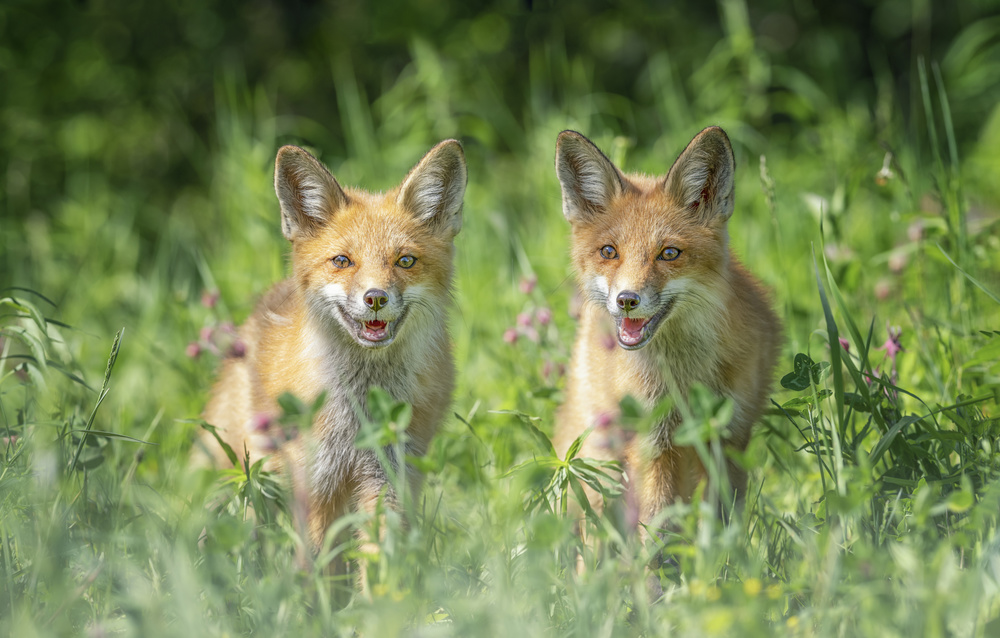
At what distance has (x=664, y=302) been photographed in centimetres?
330

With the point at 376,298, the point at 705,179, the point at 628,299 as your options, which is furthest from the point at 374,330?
the point at 705,179

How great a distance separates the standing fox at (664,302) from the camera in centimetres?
335

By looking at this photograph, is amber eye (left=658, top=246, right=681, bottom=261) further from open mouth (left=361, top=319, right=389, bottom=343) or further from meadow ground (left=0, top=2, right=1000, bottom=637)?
open mouth (left=361, top=319, right=389, bottom=343)

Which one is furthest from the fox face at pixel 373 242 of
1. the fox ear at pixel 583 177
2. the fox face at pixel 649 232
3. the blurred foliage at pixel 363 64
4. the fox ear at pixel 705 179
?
the blurred foliage at pixel 363 64

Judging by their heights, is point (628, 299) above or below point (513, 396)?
above

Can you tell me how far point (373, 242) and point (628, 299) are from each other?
3.49ft

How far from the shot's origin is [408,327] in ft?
11.6

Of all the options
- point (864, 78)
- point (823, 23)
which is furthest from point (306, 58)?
point (864, 78)

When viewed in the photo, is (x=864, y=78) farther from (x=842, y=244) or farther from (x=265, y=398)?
(x=265, y=398)

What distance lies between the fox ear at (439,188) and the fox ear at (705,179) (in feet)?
2.93

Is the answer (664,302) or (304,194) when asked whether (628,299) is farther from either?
(304,194)

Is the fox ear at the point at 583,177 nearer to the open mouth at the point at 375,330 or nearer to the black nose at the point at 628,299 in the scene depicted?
the black nose at the point at 628,299

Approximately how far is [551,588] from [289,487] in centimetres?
112

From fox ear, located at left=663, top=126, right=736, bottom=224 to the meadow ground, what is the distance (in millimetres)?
373
